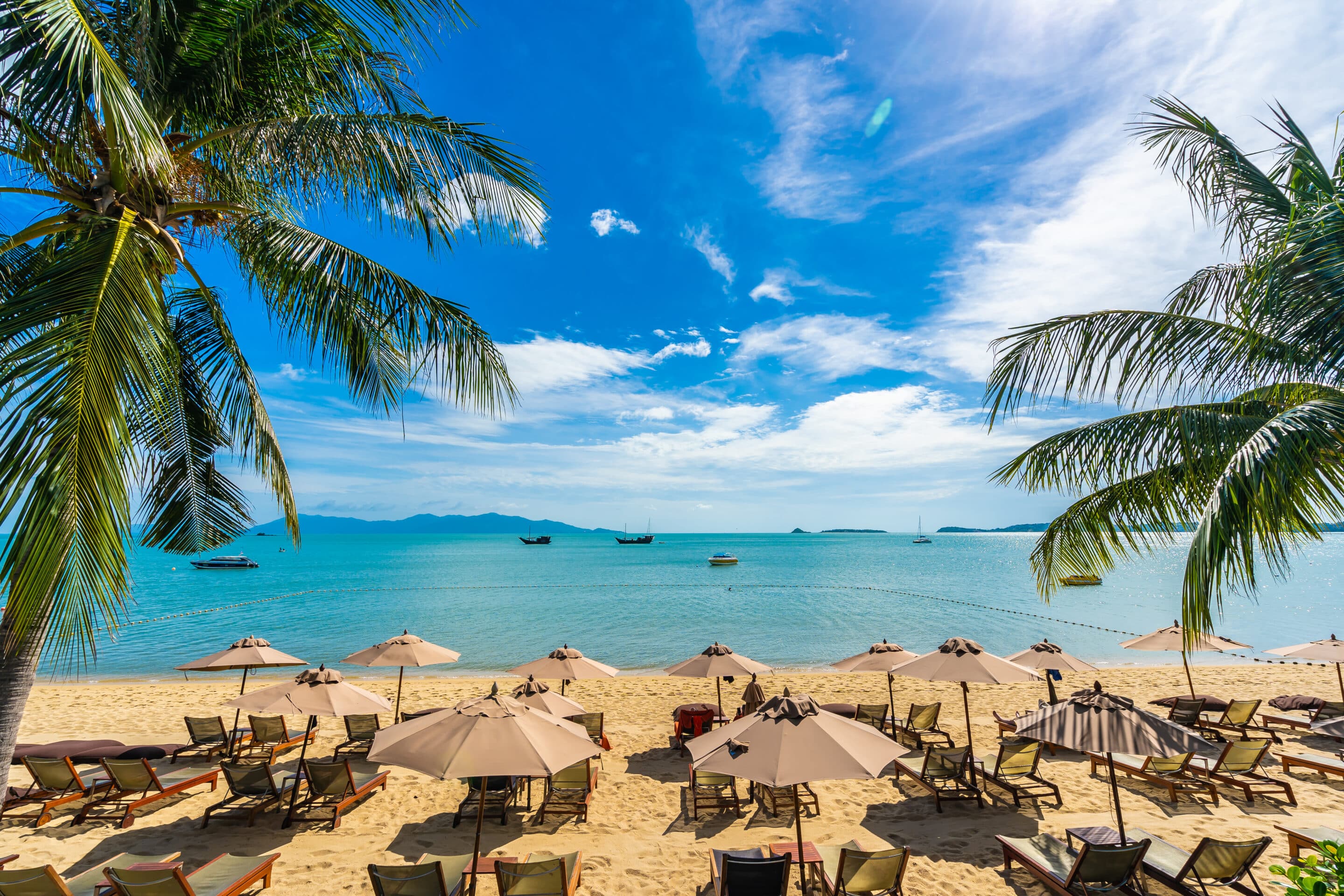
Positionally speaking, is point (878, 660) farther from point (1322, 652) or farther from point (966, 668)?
point (1322, 652)

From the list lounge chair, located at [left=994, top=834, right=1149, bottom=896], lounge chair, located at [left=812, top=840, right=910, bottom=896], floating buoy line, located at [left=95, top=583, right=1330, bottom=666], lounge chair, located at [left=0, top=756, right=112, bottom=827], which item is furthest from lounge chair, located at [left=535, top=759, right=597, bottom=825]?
floating buoy line, located at [left=95, top=583, right=1330, bottom=666]

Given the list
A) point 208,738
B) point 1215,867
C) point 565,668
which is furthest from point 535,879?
point 208,738

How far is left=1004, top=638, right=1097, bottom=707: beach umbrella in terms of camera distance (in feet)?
30.4

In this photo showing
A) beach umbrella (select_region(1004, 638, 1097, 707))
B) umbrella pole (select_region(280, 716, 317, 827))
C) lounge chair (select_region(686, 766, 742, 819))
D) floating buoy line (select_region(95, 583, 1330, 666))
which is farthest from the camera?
floating buoy line (select_region(95, 583, 1330, 666))

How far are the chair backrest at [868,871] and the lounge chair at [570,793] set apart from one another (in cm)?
339

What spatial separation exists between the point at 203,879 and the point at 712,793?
570cm

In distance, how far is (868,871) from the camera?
532 cm

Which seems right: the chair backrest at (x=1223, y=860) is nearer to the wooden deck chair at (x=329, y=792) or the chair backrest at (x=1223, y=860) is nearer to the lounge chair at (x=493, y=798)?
the lounge chair at (x=493, y=798)

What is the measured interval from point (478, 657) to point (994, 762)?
21609 mm

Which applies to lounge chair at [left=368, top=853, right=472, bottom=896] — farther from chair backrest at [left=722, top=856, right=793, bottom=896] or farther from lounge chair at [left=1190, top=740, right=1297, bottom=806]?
lounge chair at [left=1190, top=740, right=1297, bottom=806]

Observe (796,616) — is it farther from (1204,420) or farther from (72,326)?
(72,326)

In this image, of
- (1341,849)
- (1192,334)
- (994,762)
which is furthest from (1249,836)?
(1341,849)

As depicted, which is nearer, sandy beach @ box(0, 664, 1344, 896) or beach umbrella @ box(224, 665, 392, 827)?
sandy beach @ box(0, 664, 1344, 896)

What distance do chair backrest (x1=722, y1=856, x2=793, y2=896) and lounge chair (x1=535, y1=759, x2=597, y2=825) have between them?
9.20 ft
